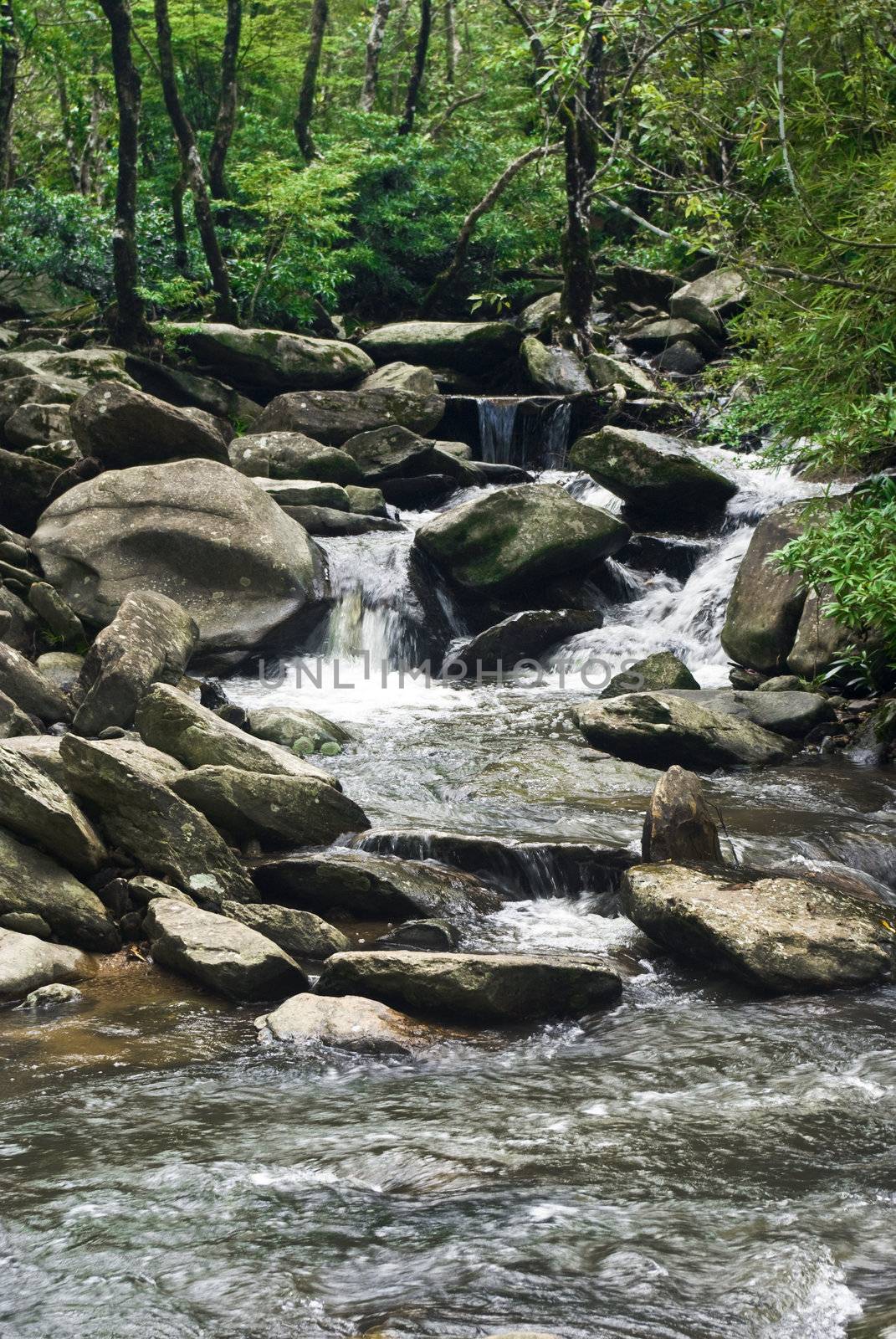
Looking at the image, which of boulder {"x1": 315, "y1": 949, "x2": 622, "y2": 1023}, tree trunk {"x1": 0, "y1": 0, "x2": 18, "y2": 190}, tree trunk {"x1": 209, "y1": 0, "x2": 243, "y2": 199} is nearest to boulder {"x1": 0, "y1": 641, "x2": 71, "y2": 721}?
boulder {"x1": 315, "y1": 949, "x2": 622, "y2": 1023}

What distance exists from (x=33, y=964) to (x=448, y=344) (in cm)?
1590

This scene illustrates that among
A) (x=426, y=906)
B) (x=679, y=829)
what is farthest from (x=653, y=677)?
(x=426, y=906)

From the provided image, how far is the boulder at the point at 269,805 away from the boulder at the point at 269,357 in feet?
38.2

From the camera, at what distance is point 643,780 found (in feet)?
29.3

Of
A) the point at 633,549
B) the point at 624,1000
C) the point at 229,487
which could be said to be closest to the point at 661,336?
the point at 633,549

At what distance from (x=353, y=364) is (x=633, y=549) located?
19.8 ft

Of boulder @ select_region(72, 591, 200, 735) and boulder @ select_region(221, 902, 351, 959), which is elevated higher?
boulder @ select_region(72, 591, 200, 735)

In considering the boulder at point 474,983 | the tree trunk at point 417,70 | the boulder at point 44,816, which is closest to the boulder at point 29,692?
the boulder at point 44,816

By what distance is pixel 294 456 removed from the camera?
15.2 m

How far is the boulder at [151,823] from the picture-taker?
6.26 m

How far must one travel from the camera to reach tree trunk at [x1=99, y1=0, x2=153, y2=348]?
15.1 meters

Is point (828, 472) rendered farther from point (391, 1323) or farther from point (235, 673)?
point (391, 1323)

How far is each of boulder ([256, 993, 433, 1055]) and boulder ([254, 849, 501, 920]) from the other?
1353 millimetres

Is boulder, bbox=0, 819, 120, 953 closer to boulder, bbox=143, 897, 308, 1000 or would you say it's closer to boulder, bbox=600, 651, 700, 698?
boulder, bbox=143, 897, 308, 1000
